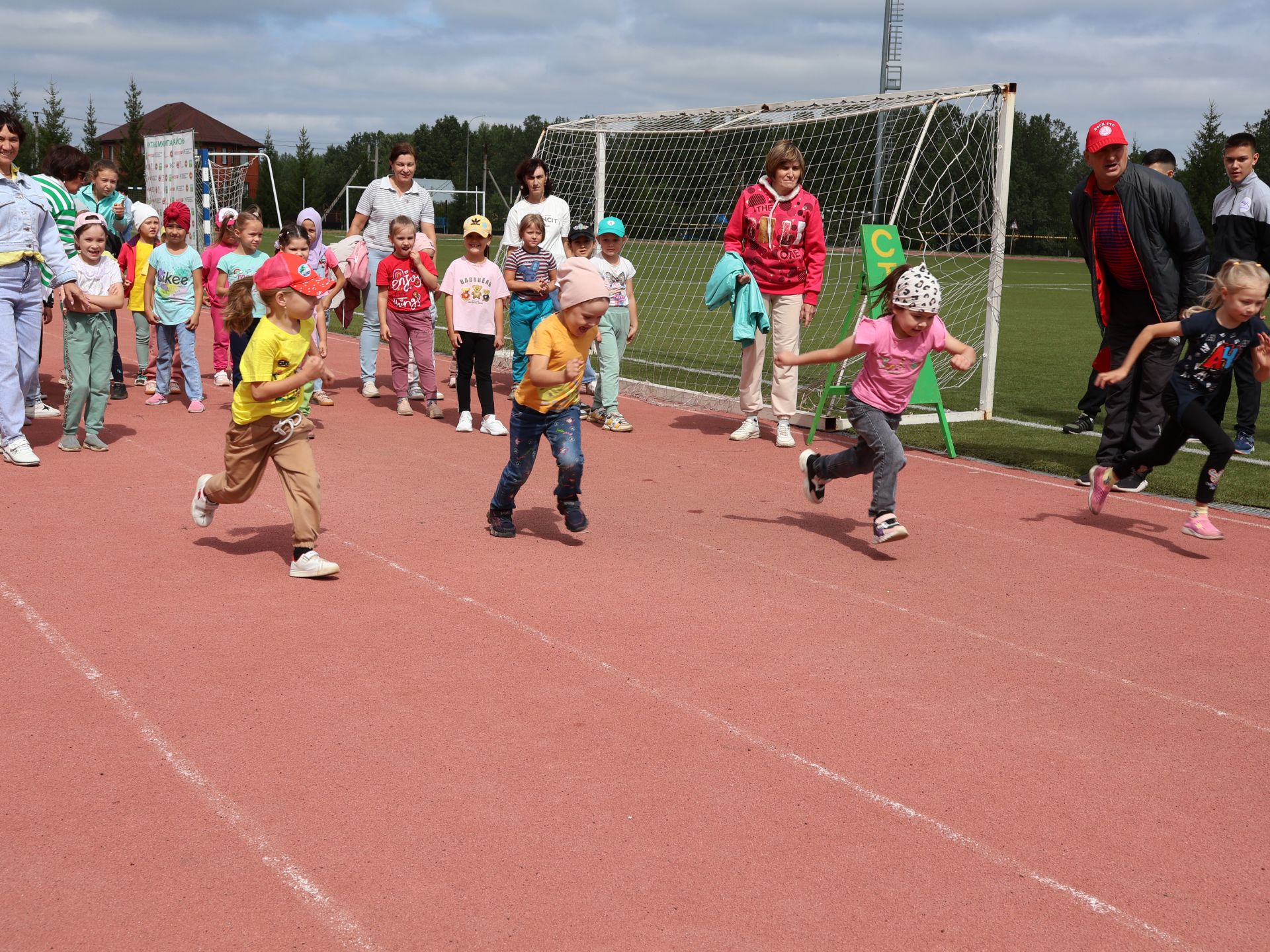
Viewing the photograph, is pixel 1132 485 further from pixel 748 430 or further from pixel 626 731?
pixel 626 731

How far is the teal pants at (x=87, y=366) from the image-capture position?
29.6 ft

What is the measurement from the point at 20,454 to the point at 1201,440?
758cm

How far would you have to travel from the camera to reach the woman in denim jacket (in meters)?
8.47

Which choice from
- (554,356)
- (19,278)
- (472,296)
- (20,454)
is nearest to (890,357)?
(554,356)

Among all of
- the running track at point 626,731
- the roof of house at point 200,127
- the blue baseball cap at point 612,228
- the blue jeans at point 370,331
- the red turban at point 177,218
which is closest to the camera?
the running track at point 626,731

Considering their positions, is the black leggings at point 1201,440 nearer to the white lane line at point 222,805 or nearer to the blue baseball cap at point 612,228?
the blue baseball cap at point 612,228

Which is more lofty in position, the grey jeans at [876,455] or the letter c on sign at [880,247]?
the letter c on sign at [880,247]

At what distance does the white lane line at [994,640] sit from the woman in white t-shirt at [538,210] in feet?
15.4

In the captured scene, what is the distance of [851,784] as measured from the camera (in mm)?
4145

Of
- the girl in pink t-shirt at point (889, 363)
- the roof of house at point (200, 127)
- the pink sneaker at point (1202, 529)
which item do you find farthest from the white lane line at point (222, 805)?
the roof of house at point (200, 127)

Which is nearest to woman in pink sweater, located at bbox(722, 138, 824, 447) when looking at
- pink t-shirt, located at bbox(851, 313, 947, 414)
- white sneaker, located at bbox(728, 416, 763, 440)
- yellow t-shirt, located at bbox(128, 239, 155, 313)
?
white sneaker, located at bbox(728, 416, 763, 440)

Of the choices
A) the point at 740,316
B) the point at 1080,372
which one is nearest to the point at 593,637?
the point at 740,316

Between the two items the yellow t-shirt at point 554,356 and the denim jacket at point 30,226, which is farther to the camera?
the denim jacket at point 30,226

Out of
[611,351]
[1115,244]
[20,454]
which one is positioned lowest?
[20,454]
